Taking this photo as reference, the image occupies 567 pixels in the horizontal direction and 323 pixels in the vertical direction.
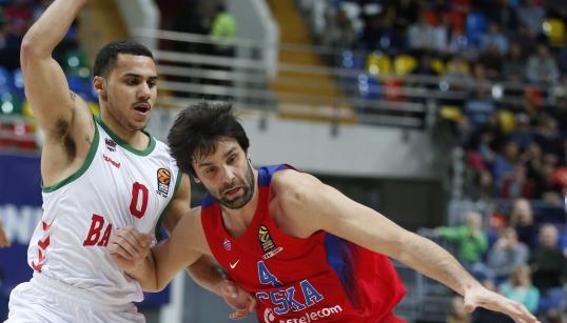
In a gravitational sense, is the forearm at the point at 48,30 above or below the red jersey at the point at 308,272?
above

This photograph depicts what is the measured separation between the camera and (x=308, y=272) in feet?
15.8

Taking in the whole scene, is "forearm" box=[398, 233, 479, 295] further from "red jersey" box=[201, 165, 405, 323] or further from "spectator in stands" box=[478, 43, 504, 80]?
"spectator in stands" box=[478, 43, 504, 80]

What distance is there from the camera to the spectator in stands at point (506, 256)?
38.9 ft

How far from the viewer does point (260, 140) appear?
15.3 m

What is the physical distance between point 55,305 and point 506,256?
25.6ft

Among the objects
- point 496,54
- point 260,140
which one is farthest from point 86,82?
point 496,54

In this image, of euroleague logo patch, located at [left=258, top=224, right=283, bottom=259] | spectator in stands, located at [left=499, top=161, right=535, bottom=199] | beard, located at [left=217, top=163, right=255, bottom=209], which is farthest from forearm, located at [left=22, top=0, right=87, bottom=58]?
spectator in stands, located at [left=499, top=161, right=535, bottom=199]

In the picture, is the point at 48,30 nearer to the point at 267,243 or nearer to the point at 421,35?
the point at 267,243

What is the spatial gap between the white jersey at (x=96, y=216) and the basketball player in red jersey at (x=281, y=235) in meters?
0.12

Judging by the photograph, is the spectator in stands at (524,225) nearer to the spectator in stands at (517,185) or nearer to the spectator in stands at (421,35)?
the spectator in stands at (517,185)

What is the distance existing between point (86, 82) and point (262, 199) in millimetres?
9588

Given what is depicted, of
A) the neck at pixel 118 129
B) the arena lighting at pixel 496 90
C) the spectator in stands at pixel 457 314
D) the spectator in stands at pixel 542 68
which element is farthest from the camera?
the spectator in stands at pixel 542 68

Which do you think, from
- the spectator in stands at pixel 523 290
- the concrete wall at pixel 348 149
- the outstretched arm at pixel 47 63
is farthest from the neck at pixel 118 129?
the concrete wall at pixel 348 149

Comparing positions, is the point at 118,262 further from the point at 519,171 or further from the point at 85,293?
the point at 519,171
